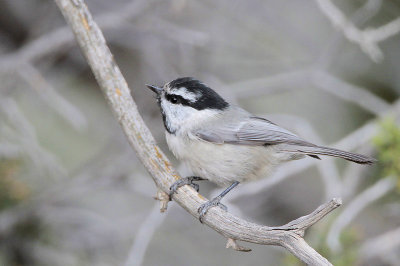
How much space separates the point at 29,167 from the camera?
15.6 feet

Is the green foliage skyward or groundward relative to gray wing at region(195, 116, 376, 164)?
skyward

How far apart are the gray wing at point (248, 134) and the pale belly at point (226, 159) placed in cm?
4

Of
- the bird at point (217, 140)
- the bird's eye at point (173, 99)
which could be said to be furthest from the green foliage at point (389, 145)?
the bird's eye at point (173, 99)

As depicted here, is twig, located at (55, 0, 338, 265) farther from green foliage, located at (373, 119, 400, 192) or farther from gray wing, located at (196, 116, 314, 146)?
green foliage, located at (373, 119, 400, 192)

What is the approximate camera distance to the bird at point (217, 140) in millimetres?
3184

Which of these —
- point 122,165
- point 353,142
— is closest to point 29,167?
point 122,165

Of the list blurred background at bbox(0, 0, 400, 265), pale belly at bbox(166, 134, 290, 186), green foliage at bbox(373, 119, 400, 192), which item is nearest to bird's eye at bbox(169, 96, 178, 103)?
pale belly at bbox(166, 134, 290, 186)

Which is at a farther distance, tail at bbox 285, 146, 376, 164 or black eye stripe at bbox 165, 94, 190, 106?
black eye stripe at bbox 165, 94, 190, 106

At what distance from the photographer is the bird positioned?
318 cm

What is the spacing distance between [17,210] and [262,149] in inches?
87.6

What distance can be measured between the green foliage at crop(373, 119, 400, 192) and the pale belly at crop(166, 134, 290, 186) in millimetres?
687

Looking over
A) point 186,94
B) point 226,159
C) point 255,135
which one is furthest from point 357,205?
point 186,94

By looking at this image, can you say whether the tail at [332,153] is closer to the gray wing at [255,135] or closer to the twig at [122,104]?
the gray wing at [255,135]

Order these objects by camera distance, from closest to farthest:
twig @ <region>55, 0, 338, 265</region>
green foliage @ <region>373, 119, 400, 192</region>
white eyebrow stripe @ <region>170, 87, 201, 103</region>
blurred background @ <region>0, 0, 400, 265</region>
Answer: twig @ <region>55, 0, 338, 265</region>, white eyebrow stripe @ <region>170, 87, 201, 103</region>, green foliage @ <region>373, 119, 400, 192</region>, blurred background @ <region>0, 0, 400, 265</region>
